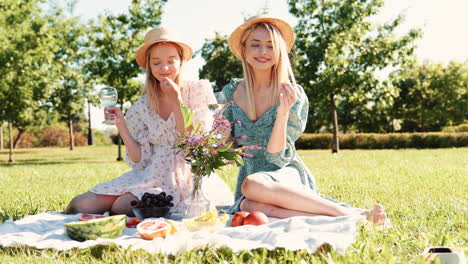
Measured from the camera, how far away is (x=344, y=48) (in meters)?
17.7

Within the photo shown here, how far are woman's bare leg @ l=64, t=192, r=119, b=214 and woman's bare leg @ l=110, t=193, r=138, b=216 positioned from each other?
4.8 inches

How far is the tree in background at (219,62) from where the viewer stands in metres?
30.7

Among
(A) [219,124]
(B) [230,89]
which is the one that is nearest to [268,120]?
(B) [230,89]

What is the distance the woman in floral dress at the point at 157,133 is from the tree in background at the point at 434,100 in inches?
1345

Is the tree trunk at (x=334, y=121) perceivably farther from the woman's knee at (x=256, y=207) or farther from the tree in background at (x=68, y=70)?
the woman's knee at (x=256, y=207)

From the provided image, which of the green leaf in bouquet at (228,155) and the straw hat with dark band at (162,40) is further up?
the straw hat with dark band at (162,40)

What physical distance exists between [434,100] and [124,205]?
37.1 meters

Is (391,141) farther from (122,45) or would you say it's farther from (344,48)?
(122,45)

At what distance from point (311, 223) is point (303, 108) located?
1379 millimetres

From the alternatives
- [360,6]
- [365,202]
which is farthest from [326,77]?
[365,202]

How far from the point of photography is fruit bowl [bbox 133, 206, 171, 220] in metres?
3.85

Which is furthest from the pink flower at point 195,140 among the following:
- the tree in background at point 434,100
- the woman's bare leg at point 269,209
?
the tree in background at point 434,100

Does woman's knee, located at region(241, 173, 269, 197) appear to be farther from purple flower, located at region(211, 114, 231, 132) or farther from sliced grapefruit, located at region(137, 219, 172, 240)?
sliced grapefruit, located at region(137, 219, 172, 240)

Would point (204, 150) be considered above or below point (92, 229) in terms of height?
above
